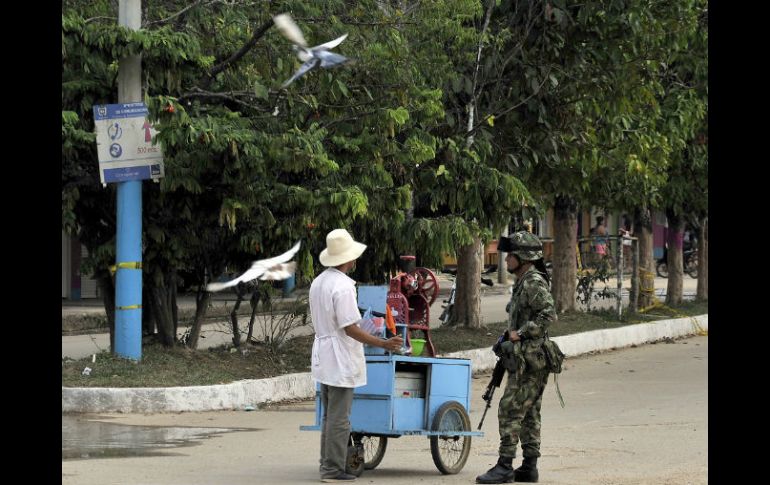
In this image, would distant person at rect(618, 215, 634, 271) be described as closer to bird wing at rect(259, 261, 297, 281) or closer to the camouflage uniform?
the camouflage uniform

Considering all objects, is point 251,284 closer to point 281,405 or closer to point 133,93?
point 281,405

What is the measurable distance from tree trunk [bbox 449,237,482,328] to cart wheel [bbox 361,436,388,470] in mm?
8983

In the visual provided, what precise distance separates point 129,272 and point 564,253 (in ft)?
34.5

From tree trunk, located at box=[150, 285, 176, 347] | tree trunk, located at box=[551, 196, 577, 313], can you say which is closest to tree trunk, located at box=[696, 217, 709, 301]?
tree trunk, located at box=[551, 196, 577, 313]

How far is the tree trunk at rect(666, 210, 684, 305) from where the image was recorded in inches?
991

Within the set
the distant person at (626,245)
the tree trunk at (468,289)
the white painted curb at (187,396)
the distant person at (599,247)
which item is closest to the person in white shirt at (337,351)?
the white painted curb at (187,396)

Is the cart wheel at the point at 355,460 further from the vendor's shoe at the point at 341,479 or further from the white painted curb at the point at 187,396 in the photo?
the white painted curb at the point at 187,396

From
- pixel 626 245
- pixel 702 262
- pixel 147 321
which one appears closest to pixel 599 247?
pixel 626 245

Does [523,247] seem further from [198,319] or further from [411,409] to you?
[198,319]

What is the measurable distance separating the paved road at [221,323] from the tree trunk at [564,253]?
54.7 inches

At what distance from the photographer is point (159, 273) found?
12820 millimetres

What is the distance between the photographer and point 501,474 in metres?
8.35
